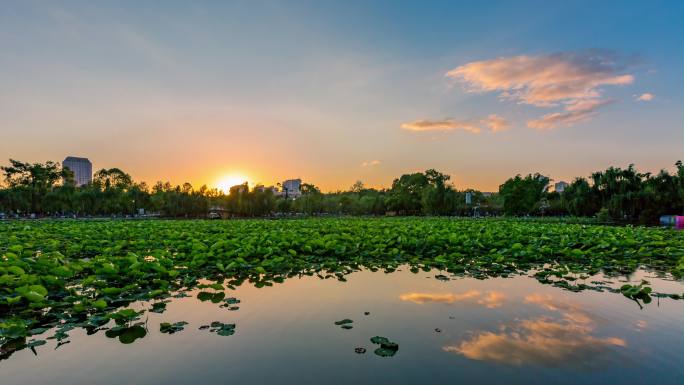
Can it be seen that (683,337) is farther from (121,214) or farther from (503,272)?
(121,214)

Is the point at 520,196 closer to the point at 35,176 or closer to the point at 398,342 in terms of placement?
the point at 398,342

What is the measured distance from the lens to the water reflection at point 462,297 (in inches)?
221

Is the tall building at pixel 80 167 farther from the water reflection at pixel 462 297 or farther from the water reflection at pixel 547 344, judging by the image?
the water reflection at pixel 547 344

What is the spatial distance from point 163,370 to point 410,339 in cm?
261

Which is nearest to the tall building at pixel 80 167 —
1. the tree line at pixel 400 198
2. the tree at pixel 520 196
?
the tree line at pixel 400 198

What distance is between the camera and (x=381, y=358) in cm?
356

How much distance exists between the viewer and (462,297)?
5.88 metres

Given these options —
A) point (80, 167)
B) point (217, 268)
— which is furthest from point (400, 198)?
point (80, 167)

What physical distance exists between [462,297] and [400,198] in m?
60.6

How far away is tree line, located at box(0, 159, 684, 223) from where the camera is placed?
103 ft

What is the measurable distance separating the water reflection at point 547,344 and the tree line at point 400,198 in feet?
106

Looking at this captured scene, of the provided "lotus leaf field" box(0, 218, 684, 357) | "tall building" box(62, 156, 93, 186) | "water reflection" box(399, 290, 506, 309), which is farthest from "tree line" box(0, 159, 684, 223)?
"tall building" box(62, 156, 93, 186)

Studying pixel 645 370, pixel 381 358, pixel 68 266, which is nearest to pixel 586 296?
pixel 645 370

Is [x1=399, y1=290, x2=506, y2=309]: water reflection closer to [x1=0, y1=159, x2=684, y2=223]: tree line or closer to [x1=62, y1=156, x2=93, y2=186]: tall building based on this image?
[x1=0, y1=159, x2=684, y2=223]: tree line
